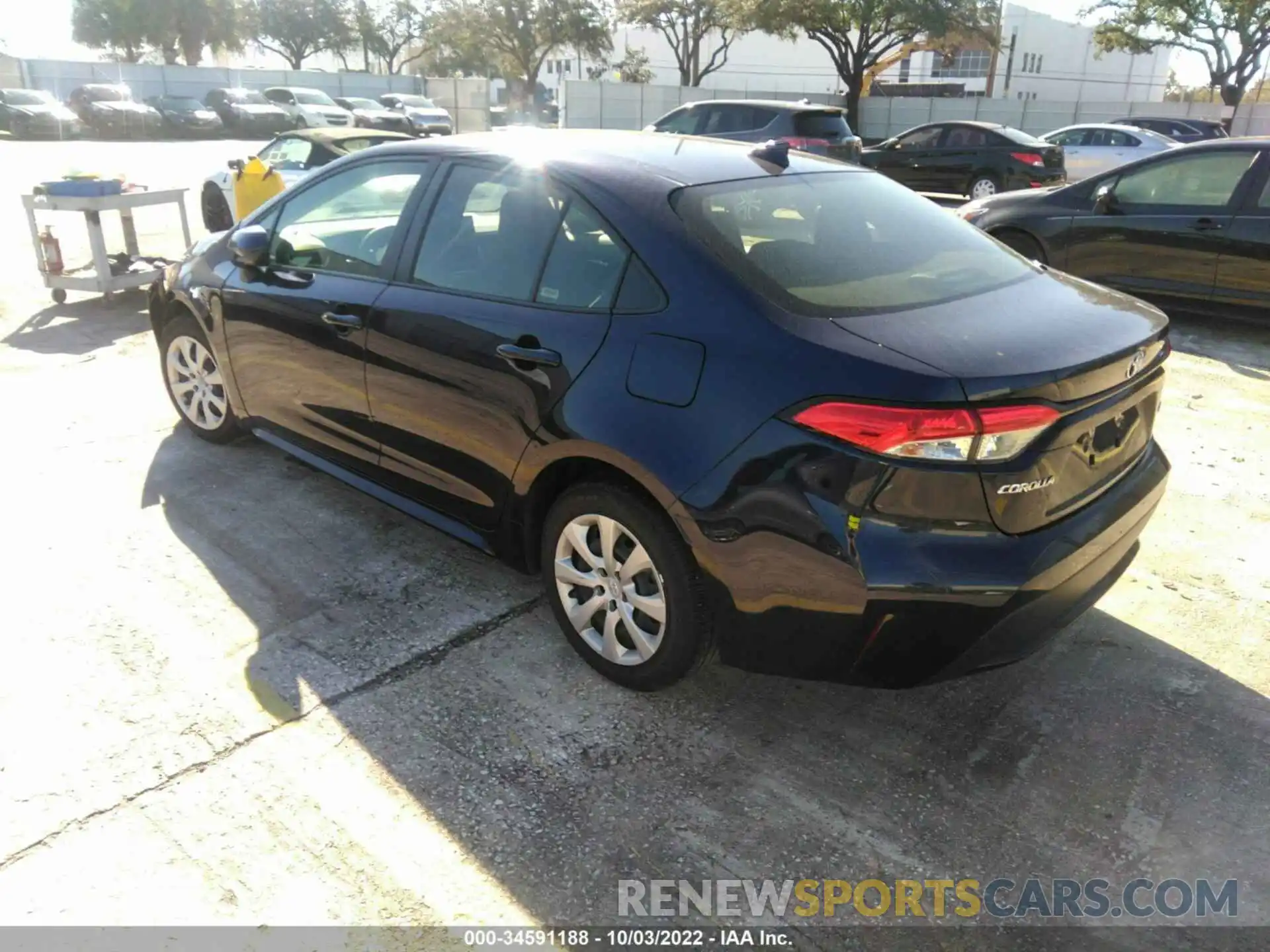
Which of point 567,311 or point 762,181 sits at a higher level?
point 762,181

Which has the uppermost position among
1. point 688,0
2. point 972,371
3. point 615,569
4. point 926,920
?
point 688,0

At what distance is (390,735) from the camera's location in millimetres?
2805

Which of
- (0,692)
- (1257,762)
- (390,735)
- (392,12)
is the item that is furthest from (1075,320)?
(392,12)

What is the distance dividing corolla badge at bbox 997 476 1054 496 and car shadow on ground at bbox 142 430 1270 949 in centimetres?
90

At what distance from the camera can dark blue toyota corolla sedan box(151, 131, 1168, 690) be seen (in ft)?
7.57

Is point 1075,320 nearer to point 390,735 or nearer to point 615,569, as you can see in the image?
point 615,569

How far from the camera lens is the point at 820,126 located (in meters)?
14.7

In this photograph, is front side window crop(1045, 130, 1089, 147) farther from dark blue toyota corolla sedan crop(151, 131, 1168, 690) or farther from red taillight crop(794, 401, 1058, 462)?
red taillight crop(794, 401, 1058, 462)

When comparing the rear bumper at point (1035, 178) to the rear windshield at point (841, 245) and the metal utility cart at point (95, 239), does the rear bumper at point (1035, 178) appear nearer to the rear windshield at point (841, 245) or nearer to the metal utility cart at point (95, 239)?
the metal utility cart at point (95, 239)

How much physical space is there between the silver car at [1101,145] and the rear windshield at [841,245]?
57.5 ft

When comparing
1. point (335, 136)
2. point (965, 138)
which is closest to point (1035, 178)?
point (965, 138)

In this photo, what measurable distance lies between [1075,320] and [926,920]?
172 cm

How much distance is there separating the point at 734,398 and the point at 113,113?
38109 mm

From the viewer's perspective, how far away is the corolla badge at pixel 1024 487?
7.53 feet
